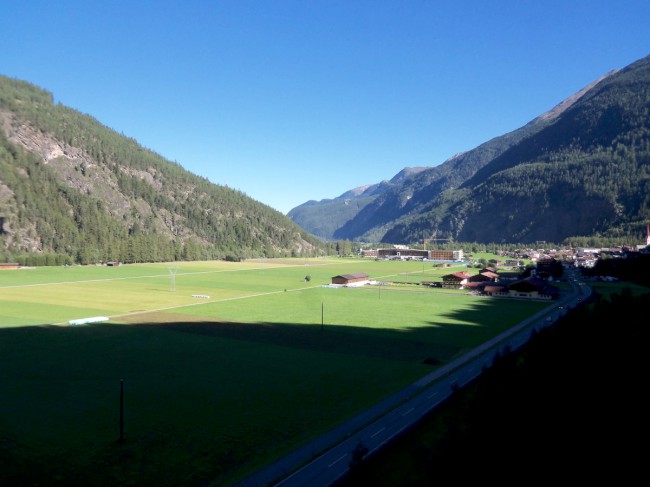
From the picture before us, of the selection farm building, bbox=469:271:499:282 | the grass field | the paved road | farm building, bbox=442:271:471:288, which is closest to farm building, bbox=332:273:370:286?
farm building, bbox=442:271:471:288

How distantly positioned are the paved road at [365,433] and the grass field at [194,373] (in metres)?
0.93

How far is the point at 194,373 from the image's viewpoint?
38688 millimetres

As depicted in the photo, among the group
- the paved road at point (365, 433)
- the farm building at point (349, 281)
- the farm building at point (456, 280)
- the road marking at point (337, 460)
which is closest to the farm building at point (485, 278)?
the farm building at point (456, 280)

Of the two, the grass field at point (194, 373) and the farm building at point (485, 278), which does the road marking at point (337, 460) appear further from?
the farm building at point (485, 278)

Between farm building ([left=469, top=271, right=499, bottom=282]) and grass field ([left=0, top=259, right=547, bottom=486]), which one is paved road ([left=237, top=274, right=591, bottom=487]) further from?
farm building ([left=469, top=271, right=499, bottom=282])

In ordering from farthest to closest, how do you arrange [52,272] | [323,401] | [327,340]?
[52,272]
[327,340]
[323,401]

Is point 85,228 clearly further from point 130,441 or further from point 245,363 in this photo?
point 130,441

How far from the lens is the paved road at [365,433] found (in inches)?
884

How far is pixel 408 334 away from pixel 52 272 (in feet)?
372

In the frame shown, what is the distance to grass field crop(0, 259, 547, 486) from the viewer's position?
24125 mm

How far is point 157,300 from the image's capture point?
273 feet

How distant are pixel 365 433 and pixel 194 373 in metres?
17.1

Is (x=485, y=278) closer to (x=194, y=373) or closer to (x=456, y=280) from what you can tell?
(x=456, y=280)

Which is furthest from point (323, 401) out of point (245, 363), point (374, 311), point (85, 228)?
point (85, 228)
